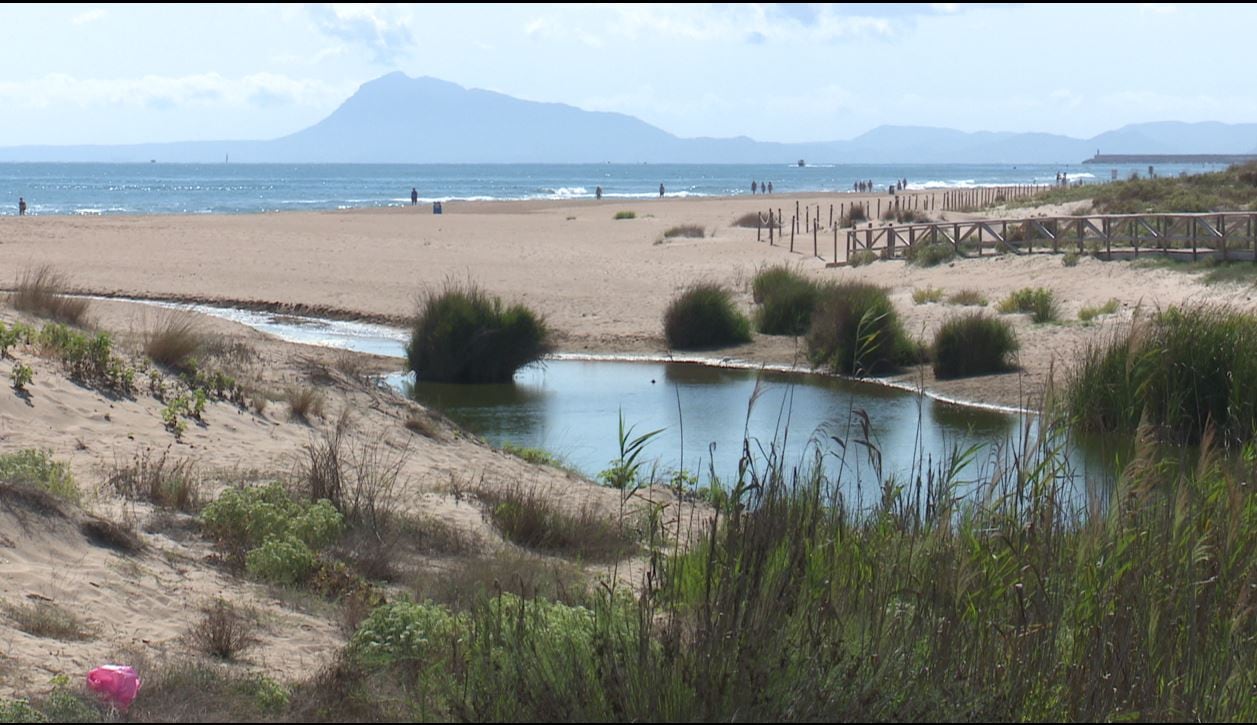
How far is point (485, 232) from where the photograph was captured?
47.4m

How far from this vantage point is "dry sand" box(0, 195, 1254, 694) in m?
6.46

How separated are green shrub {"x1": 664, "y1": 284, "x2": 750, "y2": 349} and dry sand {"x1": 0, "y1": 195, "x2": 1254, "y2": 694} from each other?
431 millimetres

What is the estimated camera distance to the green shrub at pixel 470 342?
64.3ft

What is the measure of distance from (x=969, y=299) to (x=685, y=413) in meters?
9.27

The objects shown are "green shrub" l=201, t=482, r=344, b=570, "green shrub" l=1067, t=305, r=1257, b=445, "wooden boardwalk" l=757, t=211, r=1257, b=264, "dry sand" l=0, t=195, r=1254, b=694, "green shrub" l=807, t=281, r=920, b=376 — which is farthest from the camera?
"wooden boardwalk" l=757, t=211, r=1257, b=264

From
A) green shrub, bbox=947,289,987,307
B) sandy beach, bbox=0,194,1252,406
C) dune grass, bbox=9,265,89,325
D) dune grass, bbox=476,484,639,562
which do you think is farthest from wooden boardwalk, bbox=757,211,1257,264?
dune grass, bbox=9,265,89,325

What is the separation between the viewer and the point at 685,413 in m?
17.2

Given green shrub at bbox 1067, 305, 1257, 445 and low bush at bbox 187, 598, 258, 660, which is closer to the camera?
low bush at bbox 187, 598, 258, 660

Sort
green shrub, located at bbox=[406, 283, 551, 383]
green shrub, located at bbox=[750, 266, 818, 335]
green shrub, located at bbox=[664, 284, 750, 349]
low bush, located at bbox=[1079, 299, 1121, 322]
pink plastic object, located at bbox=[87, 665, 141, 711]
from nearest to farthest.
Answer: pink plastic object, located at bbox=[87, 665, 141, 711], green shrub, located at bbox=[406, 283, 551, 383], low bush, located at bbox=[1079, 299, 1121, 322], green shrub, located at bbox=[664, 284, 750, 349], green shrub, located at bbox=[750, 266, 818, 335]

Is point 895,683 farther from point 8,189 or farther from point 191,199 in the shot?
point 8,189

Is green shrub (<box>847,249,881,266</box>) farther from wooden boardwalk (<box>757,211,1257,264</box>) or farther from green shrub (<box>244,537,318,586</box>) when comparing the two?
green shrub (<box>244,537,318,586</box>)

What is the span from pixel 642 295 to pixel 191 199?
78.4m

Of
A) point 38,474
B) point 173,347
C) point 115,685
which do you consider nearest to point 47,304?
point 173,347

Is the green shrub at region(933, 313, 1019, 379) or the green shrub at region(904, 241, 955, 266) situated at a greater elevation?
the green shrub at region(904, 241, 955, 266)
